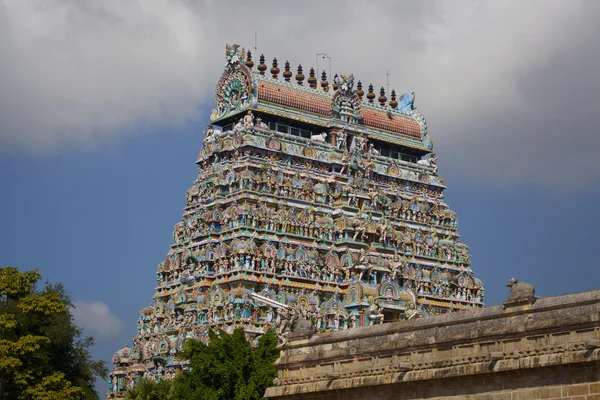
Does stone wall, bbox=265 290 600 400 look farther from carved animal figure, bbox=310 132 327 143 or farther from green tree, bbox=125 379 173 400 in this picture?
carved animal figure, bbox=310 132 327 143

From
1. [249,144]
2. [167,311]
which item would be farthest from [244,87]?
[167,311]

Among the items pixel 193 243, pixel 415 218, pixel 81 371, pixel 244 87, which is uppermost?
pixel 244 87

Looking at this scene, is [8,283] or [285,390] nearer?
[285,390]

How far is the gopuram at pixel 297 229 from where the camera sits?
3890 inches

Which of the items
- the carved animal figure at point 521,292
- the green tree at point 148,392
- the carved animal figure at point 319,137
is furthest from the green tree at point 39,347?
the carved animal figure at point 319,137

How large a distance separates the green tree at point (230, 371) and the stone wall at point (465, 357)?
50.8ft

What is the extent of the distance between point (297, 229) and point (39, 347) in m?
41.6

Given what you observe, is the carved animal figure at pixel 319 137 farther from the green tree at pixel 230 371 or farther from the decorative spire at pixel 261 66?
the green tree at pixel 230 371

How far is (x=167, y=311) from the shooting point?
334 ft

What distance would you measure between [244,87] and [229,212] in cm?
1242

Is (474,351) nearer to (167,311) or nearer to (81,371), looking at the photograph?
(81,371)

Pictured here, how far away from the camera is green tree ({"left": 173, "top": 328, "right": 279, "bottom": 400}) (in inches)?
2400

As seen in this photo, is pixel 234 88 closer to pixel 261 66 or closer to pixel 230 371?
pixel 261 66

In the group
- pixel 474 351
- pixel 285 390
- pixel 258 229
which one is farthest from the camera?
pixel 258 229
